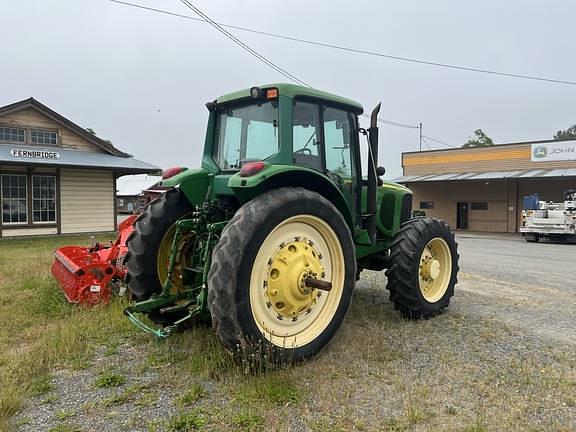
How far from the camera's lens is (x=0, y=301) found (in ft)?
20.0

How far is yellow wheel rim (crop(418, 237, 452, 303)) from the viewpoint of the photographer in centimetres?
537

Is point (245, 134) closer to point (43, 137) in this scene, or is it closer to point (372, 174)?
point (372, 174)

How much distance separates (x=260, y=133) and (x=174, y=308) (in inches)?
71.7

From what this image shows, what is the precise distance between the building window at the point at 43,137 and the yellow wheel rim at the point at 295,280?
16.6m

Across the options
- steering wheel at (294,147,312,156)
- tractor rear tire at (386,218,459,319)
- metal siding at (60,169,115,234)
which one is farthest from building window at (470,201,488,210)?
steering wheel at (294,147,312,156)

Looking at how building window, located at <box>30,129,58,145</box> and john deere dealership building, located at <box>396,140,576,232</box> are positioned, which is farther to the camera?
john deere dealership building, located at <box>396,140,576,232</box>

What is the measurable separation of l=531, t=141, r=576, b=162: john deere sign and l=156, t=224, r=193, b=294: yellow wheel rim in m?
23.8

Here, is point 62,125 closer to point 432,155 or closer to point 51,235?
point 51,235

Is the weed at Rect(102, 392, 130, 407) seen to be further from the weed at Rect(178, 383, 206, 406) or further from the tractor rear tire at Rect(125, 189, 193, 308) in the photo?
the tractor rear tire at Rect(125, 189, 193, 308)

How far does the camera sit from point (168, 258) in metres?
4.66

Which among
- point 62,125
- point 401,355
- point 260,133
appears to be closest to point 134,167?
point 62,125

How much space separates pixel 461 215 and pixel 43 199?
22352 mm

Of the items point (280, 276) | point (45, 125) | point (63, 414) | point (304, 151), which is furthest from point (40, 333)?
point (45, 125)

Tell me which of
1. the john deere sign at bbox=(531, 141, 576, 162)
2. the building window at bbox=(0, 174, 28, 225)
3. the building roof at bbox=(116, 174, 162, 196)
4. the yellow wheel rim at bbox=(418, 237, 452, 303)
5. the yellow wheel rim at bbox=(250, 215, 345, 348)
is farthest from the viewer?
the building roof at bbox=(116, 174, 162, 196)
